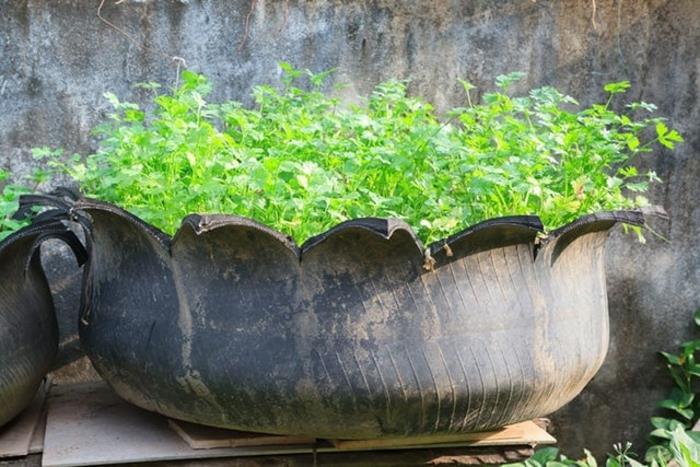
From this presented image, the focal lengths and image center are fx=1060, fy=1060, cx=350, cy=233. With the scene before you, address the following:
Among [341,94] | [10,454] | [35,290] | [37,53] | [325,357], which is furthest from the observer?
[341,94]

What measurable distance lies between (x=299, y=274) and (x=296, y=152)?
37 centimetres

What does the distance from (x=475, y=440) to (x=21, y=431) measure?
1089mm

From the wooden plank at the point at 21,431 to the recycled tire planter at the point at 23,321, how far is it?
0.05 m

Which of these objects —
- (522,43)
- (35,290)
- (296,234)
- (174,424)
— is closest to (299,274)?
(296,234)

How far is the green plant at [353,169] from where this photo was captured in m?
2.25

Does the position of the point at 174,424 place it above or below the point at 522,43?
A: below

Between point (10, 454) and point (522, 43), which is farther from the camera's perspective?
point (522, 43)

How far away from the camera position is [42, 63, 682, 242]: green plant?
7.37ft

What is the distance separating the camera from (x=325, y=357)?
2205 mm

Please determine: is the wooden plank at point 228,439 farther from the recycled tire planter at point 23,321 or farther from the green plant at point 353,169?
the green plant at point 353,169

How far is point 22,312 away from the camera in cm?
250

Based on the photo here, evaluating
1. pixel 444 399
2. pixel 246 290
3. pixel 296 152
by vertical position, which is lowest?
pixel 444 399

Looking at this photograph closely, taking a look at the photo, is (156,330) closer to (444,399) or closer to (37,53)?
(444,399)

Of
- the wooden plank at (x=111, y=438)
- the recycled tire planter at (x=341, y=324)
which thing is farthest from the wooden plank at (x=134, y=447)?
the recycled tire planter at (x=341, y=324)
